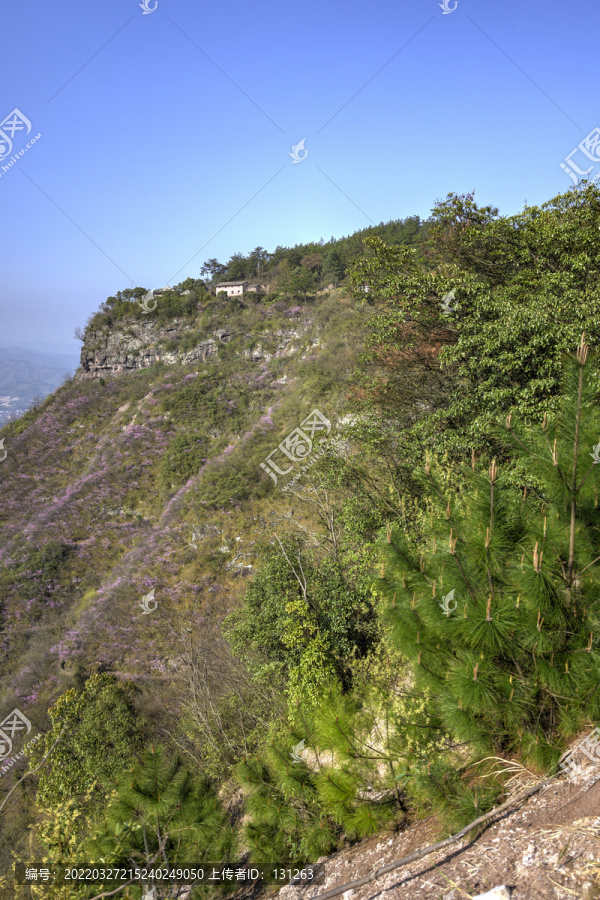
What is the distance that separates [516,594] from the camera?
2631 millimetres

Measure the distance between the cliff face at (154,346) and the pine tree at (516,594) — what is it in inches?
1166

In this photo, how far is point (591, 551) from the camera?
2611 mm

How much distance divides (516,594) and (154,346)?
38453mm

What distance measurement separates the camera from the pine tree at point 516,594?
253 cm

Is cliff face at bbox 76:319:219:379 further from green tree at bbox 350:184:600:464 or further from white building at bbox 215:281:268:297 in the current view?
green tree at bbox 350:184:600:464

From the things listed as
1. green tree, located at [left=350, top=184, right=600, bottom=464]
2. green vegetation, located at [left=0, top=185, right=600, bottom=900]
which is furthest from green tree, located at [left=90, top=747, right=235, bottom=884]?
green tree, located at [left=350, top=184, right=600, bottom=464]

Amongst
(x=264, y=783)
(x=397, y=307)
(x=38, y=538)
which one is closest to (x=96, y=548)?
(x=38, y=538)

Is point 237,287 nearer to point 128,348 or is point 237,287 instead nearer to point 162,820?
point 128,348

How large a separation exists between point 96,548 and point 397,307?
60.2ft

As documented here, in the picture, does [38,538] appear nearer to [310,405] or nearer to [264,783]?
[310,405]

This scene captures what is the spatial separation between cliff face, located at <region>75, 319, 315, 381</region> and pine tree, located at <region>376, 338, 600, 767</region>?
29.6 m

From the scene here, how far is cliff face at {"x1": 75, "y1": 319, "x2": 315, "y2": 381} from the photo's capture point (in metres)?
32.6

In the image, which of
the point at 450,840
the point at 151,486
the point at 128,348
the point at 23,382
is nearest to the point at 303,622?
the point at 450,840

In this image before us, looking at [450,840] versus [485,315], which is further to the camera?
[485,315]
